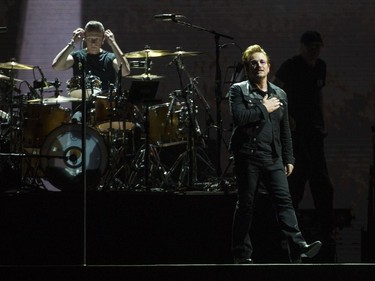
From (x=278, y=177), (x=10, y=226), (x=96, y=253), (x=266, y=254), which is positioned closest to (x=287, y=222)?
(x=278, y=177)

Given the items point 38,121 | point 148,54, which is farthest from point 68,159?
point 148,54

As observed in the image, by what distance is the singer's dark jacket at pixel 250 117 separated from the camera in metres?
6.78

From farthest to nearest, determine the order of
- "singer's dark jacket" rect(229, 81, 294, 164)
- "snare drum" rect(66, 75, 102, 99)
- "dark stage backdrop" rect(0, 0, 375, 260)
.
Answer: "dark stage backdrop" rect(0, 0, 375, 260)
"snare drum" rect(66, 75, 102, 99)
"singer's dark jacket" rect(229, 81, 294, 164)

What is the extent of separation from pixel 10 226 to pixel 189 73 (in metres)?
3.31

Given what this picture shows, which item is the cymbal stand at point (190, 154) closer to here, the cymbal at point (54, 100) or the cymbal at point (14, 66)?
the cymbal at point (54, 100)

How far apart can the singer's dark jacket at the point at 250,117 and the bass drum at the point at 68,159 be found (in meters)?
2.18

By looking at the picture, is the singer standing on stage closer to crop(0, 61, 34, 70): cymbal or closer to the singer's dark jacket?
the singer's dark jacket

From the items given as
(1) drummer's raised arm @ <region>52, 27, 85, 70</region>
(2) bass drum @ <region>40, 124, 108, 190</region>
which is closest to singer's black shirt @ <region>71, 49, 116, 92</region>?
(1) drummer's raised arm @ <region>52, 27, 85, 70</region>

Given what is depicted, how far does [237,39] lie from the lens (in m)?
10.2

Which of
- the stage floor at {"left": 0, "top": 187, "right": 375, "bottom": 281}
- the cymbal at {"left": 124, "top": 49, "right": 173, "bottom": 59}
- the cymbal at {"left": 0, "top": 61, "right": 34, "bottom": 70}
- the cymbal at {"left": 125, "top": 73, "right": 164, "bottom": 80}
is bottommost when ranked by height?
the stage floor at {"left": 0, "top": 187, "right": 375, "bottom": 281}

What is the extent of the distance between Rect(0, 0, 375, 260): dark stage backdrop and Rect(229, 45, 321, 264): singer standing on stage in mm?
3205

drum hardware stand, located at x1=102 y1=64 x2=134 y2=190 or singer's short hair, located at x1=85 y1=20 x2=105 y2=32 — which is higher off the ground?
singer's short hair, located at x1=85 y1=20 x2=105 y2=32

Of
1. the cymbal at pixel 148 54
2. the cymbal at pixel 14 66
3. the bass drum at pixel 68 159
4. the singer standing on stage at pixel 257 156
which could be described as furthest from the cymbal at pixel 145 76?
the singer standing on stage at pixel 257 156

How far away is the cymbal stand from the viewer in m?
9.38
